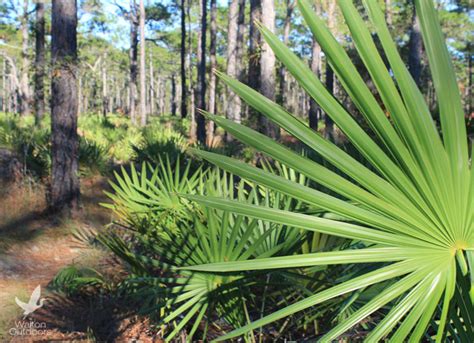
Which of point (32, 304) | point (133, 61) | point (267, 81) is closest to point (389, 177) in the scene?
point (32, 304)

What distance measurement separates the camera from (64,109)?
824 cm

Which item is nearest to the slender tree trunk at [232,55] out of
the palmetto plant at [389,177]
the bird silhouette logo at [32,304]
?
the bird silhouette logo at [32,304]

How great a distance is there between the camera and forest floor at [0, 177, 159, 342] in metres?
4.67

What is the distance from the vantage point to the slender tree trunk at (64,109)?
8.12m

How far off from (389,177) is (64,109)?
7.64 meters

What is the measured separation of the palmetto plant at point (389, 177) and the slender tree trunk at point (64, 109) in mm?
7360

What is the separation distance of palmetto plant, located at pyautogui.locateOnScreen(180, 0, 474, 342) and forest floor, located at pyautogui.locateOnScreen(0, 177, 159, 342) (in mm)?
3430

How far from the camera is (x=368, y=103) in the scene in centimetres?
140

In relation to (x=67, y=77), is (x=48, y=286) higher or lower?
lower

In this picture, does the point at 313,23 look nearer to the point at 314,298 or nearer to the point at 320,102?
the point at 320,102

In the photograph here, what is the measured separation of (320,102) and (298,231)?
5.35 feet

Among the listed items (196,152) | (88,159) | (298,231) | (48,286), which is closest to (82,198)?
(88,159)

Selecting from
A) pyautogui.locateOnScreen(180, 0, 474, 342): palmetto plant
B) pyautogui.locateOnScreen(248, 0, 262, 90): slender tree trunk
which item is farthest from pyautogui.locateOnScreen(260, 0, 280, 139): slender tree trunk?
pyautogui.locateOnScreen(180, 0, 474, 342): palmetto plant

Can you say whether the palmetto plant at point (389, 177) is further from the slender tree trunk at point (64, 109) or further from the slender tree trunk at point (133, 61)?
the slender tree trunk at point (133, 61)
